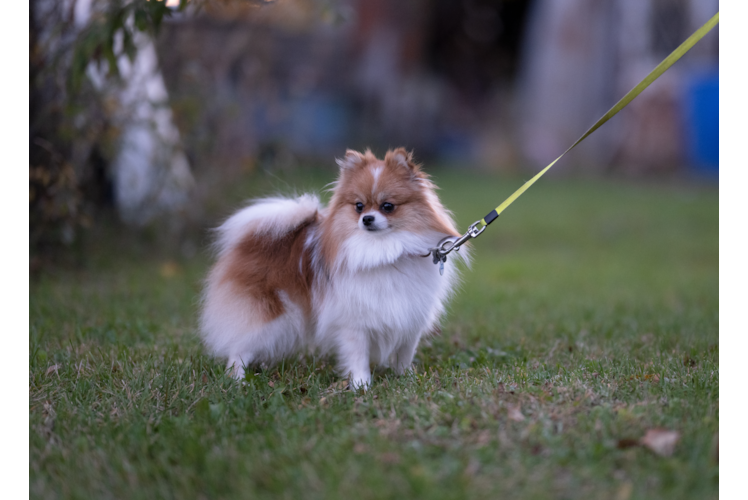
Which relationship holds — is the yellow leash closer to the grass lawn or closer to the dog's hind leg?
the dog's hind leg

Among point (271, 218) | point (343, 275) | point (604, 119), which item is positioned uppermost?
point (604, 119)

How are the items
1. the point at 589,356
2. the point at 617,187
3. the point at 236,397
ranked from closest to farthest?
the point at 236,397
the point at 589,356
the point at 617,187

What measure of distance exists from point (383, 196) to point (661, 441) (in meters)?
1.72

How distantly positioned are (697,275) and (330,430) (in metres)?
5.39

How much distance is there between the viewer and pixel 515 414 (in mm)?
2564

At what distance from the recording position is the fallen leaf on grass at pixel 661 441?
226 centimetres

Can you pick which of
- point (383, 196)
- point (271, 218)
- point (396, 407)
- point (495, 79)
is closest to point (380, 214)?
point (383, 196)

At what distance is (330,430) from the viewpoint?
2596 millimetres

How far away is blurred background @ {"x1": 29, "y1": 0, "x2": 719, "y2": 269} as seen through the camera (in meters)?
5.55

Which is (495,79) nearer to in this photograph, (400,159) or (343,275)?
(400,159)

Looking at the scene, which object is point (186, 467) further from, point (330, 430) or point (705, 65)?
point (705, 65)

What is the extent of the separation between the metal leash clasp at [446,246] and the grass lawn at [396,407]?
62cm

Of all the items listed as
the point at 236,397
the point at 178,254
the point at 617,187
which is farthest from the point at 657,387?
the point at 617,187

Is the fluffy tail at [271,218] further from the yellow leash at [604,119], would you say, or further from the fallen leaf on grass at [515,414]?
the fallen leaf on grass at [515,414]
